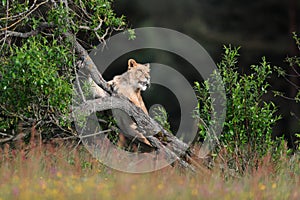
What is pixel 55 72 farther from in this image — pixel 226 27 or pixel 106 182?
pixel 226 27

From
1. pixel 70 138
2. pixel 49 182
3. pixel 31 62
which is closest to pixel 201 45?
pixel 70 138

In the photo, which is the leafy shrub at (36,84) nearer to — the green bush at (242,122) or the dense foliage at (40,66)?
the dense foliage at (40,66)

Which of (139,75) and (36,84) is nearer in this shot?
(36,84)

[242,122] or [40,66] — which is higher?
[40,66]

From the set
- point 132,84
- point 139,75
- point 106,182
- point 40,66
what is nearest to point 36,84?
point 40,66

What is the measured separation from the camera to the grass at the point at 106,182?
16.3 feet

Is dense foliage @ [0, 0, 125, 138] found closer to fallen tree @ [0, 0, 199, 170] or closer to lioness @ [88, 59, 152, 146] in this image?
fallen tree @ [0, 0, 199, 170]

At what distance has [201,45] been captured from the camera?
1279cm

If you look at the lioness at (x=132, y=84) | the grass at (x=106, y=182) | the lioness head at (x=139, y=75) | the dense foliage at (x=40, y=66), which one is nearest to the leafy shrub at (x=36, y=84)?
the dense foliage at (x=40, y=66)

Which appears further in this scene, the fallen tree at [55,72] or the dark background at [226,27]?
the dark background at [226,27]

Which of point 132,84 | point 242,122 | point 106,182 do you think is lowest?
point 106,182

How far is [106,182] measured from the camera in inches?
233

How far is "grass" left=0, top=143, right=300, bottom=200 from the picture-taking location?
4.97 meters

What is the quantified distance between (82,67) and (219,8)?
6035 mm
